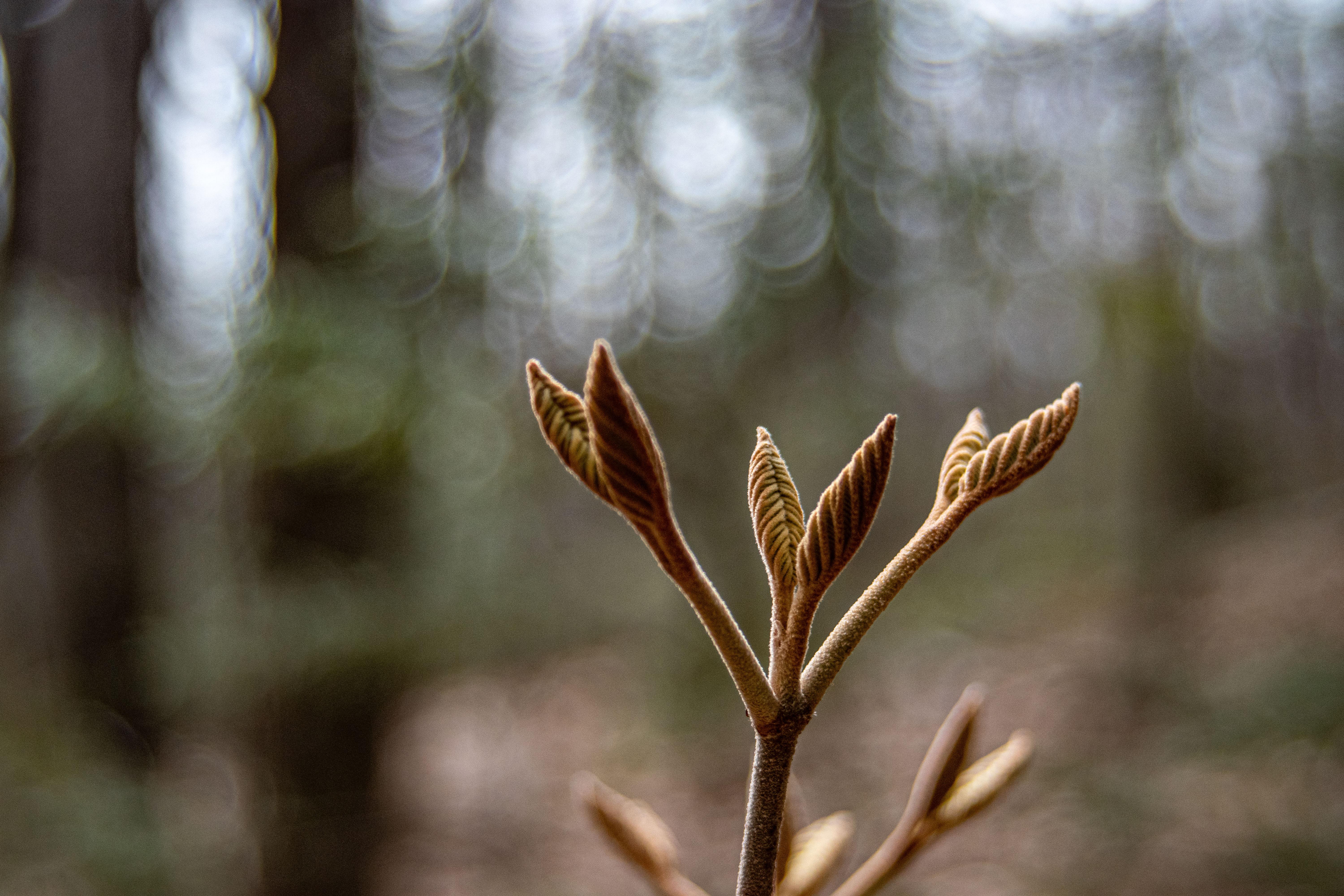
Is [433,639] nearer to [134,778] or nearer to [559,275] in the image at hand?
[134,778]

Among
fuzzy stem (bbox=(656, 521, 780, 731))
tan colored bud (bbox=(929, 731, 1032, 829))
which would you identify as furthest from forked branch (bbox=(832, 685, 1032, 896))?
fuzzy stem (bbox=(656, 521, 780, 731))

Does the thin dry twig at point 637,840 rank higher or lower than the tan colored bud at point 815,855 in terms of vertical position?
higher

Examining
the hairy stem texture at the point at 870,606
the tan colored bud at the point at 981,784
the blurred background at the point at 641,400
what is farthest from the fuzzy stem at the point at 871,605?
the blurred background at the point at 641,400

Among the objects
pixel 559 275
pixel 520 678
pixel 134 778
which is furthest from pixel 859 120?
pixel 520 678

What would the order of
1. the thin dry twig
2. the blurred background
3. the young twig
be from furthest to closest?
the blurred background
the thin dry twig
the young twig

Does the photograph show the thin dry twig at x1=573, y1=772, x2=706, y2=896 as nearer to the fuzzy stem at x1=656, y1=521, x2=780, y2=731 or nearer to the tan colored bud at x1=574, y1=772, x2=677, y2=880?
the tan colored bud at x1=574, y1=772, x2=677, y2=880

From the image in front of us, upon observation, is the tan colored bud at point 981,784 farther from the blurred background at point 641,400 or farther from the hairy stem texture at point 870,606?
the blurred background at point 641,400
